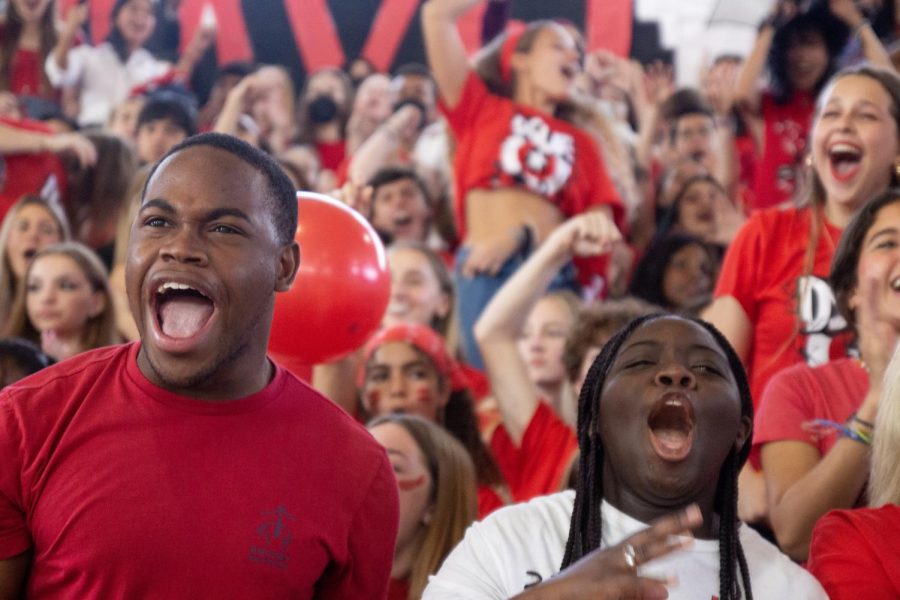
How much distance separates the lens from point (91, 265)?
4.21m

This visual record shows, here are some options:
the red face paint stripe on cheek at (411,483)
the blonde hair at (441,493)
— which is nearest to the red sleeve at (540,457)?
the blonde hair at (441,493)

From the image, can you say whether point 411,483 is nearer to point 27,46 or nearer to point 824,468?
point 824,468

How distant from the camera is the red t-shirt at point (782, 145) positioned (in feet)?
17.7

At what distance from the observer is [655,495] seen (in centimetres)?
195

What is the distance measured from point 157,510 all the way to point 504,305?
171 centimetres

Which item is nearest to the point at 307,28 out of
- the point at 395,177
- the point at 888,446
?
the point at 395,177

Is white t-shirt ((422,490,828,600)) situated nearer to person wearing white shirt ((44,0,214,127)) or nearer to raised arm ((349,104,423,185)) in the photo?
raised arm ((349,104,423,185))

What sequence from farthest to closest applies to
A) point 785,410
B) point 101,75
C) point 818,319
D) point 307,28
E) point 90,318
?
point 307,28, point 101,75, point 90,318, point 818,319, point 785,410

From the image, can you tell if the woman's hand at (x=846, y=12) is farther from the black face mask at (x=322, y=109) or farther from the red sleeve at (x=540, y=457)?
the red sleeve at (x=540, y=457)

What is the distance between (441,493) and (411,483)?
0.22 ft

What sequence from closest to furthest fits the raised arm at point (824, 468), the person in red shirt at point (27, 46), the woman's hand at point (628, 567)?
the woman's hand at point (628, 567) → the raised arm at point (824, 468) → the person in red shirt at point (27, 46)

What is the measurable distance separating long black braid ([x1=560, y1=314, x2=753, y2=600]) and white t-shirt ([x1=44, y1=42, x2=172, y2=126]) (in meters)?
5.08

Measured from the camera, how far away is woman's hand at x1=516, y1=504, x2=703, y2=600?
1.50 meters

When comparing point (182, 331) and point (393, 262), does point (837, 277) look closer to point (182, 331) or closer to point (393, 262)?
point (182, 331)
